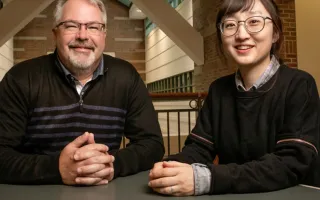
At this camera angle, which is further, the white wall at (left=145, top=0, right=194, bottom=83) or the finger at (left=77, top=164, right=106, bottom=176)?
the white wall at (left=145, top=0, right=194, bottom=83)

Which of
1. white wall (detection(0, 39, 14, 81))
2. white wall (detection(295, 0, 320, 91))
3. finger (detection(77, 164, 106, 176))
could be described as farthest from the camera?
white wall (detection(0, 39, 14, 81))

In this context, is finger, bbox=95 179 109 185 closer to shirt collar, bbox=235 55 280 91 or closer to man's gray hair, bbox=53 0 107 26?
shirt collar, bbox=235 55 280 91

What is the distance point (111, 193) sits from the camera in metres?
0.92

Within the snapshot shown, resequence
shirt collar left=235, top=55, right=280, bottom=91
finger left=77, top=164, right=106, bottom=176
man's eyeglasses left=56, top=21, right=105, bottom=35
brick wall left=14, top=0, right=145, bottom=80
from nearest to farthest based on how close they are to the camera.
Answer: finger left=77, top=164, right=106, bottom=176 < shirt collar left=235, top=55, right=280, bottom=91 < man's eyeglasses left=56, top=21, right=105, bottom=35 < brick wall left=14, top=0, right=145, bottom=80

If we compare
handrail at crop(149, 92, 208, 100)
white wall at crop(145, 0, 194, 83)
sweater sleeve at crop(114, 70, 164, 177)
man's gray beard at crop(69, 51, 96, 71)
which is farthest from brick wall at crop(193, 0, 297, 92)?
man's gray beard at crop(69, 51, 96, 71)

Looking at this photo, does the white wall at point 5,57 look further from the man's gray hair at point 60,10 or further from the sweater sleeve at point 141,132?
the sweater sleeve at point 141,132

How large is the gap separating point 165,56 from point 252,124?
9.21 metres

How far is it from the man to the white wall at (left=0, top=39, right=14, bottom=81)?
9.47 meters

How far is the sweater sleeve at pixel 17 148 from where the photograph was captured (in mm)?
1064

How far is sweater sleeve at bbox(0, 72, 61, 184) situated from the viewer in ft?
3.49

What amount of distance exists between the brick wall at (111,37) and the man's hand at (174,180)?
11.4 m

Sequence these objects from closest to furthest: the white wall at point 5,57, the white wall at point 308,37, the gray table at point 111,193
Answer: the gray table at point 111,193 < the white wall at point 308,37 < the white wall at point 5,57

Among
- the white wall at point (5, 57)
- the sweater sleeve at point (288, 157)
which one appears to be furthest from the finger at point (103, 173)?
the white wall at point (5, 57)

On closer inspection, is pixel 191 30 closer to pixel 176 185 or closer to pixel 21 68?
pixel 21 68
